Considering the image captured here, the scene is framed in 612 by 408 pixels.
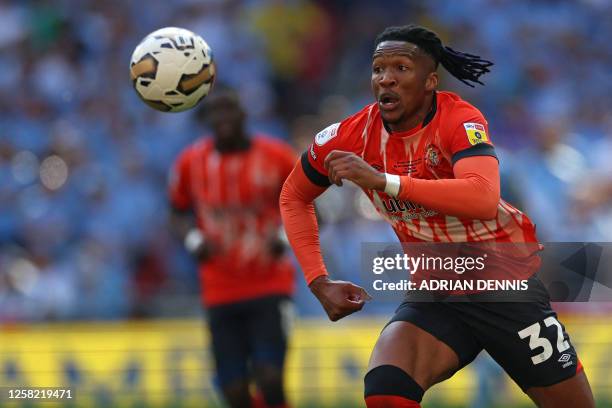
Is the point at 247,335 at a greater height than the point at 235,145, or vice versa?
the point at 235,145

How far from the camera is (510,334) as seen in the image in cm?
550

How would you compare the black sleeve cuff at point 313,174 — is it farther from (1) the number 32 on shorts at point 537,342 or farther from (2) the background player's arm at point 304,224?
(1) the number 32 on shorts at point 537,342

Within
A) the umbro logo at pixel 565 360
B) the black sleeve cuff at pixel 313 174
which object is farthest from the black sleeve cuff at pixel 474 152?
the umbro logo at pixel 565 360

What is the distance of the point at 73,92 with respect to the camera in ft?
46.4

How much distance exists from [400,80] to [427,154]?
371mm

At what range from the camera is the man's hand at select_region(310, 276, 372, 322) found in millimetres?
5418

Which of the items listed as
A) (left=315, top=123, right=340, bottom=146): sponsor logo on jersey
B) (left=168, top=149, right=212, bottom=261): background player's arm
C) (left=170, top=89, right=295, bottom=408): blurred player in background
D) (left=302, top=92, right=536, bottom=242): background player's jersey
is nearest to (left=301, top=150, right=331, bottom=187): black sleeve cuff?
(left=302, top=92, right=536, bottom=242): background player's jersey

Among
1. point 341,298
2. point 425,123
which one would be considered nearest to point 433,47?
point 425,123

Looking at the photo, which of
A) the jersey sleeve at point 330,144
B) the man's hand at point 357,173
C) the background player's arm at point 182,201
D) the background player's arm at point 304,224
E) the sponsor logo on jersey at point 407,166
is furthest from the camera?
the background player's arm at point 182,201

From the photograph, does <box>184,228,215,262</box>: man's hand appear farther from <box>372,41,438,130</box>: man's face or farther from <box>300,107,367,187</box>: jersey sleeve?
<box>372,41,438,130</box>: man's face

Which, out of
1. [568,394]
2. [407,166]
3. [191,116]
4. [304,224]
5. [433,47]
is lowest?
[568,394]

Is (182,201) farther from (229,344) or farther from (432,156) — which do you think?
(432,156)

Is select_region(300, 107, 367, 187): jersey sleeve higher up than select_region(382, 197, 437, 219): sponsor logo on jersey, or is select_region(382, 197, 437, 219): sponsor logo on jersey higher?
select_region(300, 107, 367, 187): jersey sleeve

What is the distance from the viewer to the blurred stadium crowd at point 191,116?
1156 centimetres
